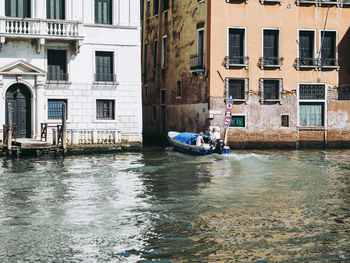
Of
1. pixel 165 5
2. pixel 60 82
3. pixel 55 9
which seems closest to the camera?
pixel 55 9

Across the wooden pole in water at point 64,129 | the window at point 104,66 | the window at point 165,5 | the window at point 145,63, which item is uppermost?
the window at point 165,5

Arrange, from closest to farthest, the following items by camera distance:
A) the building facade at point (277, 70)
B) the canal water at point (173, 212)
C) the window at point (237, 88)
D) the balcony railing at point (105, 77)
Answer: the canal water at point (173, 212)
the balcony railing at point (105, 77)
the building facade at point (277, 70)
the window at point (237, 88)

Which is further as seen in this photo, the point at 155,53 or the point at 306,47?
the point at 155,53

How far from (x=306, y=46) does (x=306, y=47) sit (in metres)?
0.05

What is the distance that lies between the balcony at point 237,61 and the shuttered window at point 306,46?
3195mm

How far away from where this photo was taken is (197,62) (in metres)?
30.8

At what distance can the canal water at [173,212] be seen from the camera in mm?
10039

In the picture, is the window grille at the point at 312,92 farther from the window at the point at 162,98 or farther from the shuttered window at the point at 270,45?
the window at the point at 162,98

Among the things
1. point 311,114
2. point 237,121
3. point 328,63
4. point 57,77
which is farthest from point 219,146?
point 328,63

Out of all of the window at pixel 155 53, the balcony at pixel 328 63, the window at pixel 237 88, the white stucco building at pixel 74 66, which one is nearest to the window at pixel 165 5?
the window at pixel 155 53

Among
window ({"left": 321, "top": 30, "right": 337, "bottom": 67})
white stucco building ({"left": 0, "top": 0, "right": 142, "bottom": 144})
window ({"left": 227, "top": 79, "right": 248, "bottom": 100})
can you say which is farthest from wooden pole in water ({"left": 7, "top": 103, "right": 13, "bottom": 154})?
window ({"left": 321, "top": 30, "right": 337, "bottom": 67})

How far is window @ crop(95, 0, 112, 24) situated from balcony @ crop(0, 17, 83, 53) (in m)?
1.33

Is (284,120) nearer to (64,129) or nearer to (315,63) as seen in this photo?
(315,63)

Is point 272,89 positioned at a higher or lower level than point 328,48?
lower
